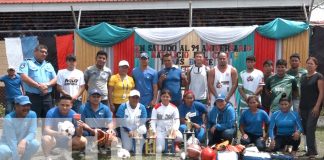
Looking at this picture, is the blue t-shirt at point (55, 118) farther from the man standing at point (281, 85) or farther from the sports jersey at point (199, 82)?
the man standing at point (281, 85)

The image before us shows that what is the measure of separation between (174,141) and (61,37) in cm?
470

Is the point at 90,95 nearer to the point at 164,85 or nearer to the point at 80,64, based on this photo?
the point at 164,85

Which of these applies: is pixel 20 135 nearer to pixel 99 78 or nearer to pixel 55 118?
pixel 55 118

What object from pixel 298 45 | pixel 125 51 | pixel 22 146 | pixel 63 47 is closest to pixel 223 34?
pixel 298 45

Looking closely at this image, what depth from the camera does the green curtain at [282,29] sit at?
1113 cm

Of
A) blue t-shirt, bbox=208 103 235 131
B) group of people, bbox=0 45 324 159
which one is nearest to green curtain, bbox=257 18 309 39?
group of people, bbox=0 45 324 159

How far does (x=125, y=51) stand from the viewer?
11.9m

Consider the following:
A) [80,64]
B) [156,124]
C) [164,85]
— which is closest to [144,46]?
[80,64]

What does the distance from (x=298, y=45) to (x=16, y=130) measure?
6229 mm

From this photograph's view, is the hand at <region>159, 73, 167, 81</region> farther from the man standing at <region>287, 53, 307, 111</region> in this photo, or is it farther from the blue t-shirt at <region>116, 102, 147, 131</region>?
the man standing at <region>287, 53, 307, 111</region>

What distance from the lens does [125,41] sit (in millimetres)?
11906

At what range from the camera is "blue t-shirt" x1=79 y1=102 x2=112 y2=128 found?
855cm

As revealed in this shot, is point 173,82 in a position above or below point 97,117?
above

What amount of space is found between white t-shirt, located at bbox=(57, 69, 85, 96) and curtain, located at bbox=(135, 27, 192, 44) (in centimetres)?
286
